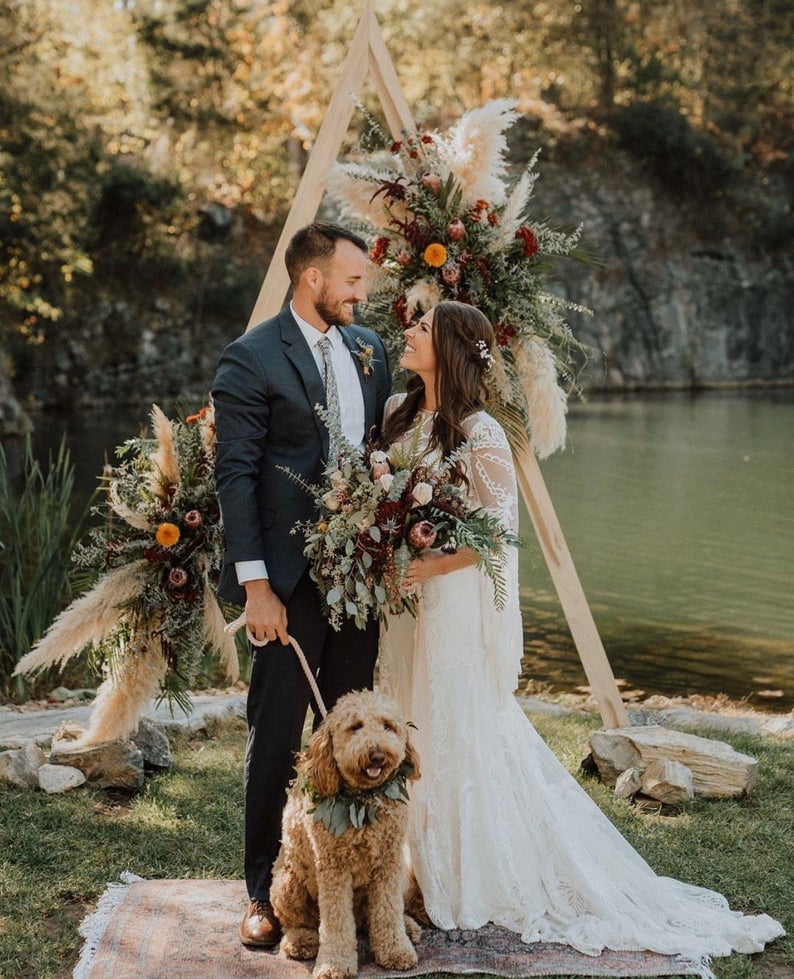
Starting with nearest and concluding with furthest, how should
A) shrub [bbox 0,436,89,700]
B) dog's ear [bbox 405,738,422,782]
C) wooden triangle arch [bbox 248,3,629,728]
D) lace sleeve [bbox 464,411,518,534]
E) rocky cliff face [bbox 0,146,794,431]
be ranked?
1. dog's ear [bbox 405,738,422,782]
2. lace sleeve [bbox 464,411,518,534]
3. wooden triangle arch [bbox 248,3,629,728]
4. shrub [bbox 0,436,89,700]
5. rocky cliff face [bbox 0,146,794,431]

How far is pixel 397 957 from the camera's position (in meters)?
3.09

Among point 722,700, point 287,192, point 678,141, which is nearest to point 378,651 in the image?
point 722,700

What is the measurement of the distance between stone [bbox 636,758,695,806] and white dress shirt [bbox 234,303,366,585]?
6.68 ft

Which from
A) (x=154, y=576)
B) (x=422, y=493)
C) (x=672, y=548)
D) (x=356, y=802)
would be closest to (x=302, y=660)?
(x=356, y=802)

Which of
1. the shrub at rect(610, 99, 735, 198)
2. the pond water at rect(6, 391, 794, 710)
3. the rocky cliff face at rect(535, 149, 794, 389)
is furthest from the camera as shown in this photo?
the shrub at rect(610, 99, 735, 198)

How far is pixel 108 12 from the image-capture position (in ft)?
95.2

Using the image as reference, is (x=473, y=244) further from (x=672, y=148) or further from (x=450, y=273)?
(x=672, y=148)

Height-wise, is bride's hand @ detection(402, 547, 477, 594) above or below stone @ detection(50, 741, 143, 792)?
above

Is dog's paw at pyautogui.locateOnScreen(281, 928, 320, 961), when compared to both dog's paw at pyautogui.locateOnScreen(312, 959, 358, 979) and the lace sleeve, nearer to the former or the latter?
dog's paw at pyautogui.locateOnScreen(312, 959, 358, 979)

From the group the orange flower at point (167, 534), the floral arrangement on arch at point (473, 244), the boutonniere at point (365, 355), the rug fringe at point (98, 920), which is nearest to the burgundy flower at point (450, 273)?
the floral arrangement on arch at point (473, 244)

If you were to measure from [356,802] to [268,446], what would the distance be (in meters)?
1.09

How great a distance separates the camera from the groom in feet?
10.7

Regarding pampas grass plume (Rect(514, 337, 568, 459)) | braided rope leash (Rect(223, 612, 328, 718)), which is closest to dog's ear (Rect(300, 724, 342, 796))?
braided rope leash (Rect(223, 612, 328, 718))

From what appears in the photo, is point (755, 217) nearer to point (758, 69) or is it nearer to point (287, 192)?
point (758, 69)
